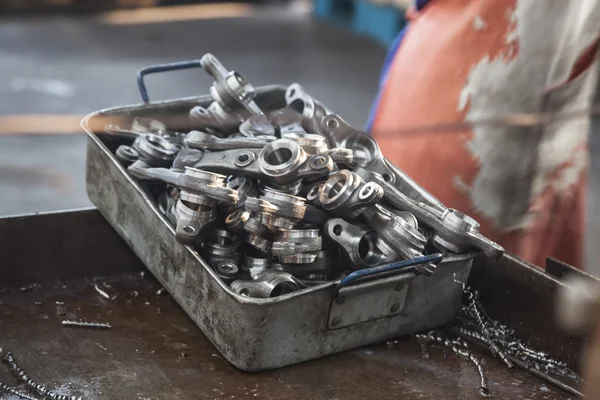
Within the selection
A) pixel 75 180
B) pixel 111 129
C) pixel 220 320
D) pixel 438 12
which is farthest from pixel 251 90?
pixel 75 180

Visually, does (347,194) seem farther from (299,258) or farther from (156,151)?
(156,151)

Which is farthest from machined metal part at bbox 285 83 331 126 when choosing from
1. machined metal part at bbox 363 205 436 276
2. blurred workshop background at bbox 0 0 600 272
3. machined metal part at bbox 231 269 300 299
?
blurred workshop background at bbox 0 0 600 272

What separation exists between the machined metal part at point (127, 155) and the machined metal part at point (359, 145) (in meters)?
0.40

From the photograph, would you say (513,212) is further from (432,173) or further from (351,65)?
(351,65)

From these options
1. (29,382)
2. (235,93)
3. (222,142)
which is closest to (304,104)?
(235,93)

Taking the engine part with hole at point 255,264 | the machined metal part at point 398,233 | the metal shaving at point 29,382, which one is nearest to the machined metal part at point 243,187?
the engine part with hole at point 255,264

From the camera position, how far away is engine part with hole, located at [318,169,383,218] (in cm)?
137

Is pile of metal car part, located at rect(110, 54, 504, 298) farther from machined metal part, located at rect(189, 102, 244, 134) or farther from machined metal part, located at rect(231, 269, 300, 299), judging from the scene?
machined metal part, located at rect(189, 102, 244, 134)

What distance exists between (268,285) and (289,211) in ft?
0.45

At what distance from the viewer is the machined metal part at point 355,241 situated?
1.37 metres

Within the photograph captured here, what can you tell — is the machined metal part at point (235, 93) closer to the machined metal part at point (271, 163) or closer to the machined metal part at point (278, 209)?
the machined metal part at point (271, 163)

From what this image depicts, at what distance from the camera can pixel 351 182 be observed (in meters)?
1.39

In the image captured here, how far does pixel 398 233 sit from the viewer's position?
1.38m

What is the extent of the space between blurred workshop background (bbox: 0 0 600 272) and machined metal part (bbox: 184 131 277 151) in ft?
6.79
